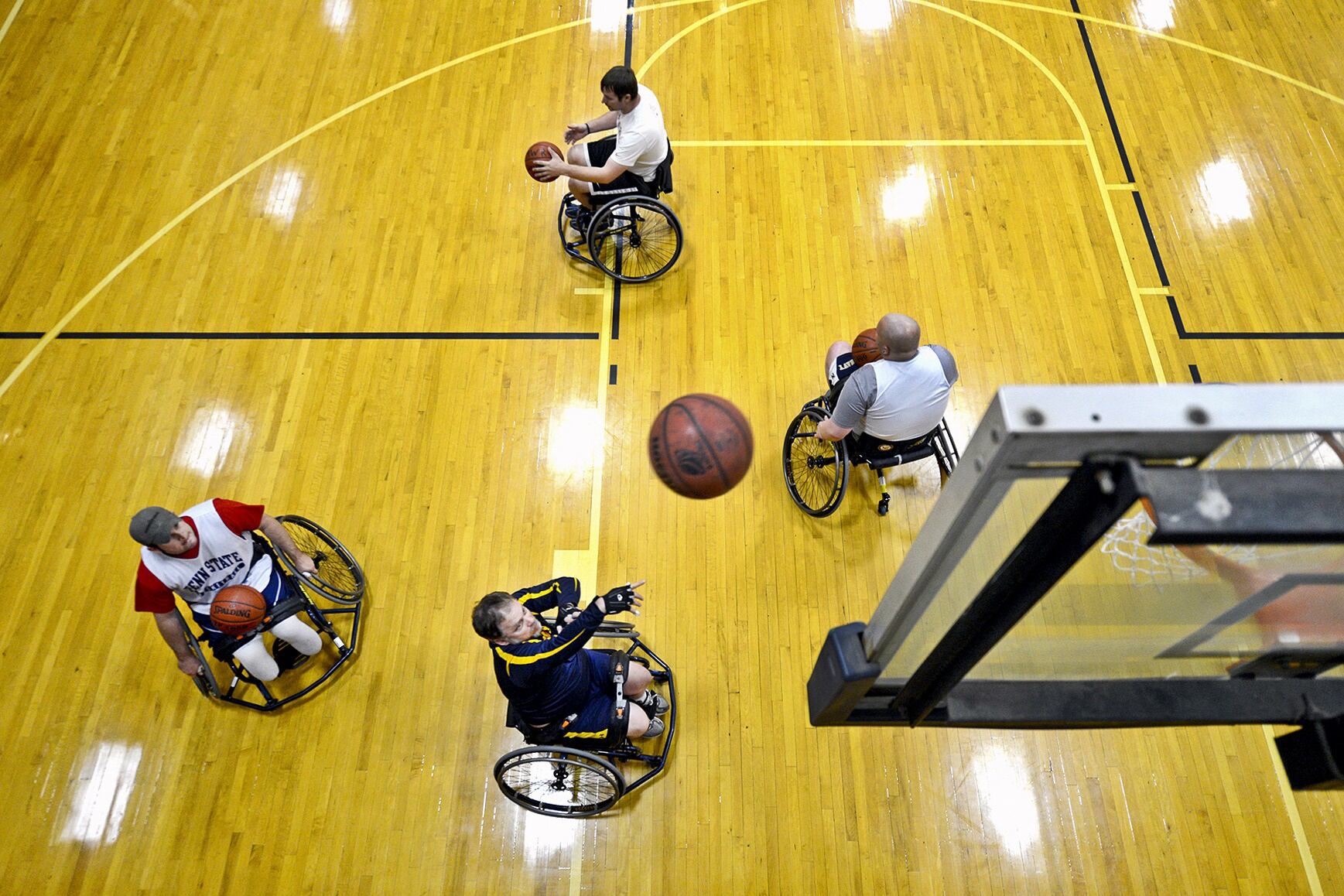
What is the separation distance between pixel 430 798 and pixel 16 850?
1934 millimetres

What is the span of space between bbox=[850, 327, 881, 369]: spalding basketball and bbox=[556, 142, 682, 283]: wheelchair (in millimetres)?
1577

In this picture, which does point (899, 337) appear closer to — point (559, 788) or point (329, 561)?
point (559, 788)

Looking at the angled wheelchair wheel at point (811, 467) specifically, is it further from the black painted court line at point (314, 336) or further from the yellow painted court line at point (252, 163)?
the yellow painted court line at point (252, 163)

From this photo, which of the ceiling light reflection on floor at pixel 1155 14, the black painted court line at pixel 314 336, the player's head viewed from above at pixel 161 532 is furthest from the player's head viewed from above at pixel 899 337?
the ceiling light reflection on floor at pixel 1155 14

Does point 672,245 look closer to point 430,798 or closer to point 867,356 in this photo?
point 867,356

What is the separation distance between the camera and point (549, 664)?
3.33 metres

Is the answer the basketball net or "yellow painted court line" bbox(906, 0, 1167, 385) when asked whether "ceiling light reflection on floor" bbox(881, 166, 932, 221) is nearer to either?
"yellow painted court line" bbox(906, 0, 1167, 385)

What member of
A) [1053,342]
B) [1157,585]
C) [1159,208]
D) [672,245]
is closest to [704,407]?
[1157,585]

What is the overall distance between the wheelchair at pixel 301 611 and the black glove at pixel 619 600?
164 centimetres

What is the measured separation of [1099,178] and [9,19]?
882cm

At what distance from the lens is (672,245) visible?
18.9 ft

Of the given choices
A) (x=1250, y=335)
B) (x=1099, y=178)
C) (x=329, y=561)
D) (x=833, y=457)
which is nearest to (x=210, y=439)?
(x=329, y=561)

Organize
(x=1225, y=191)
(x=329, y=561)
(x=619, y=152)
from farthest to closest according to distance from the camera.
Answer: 1. (x=1225, y=191)
2. (x=619, y=152)
3. (x=329, y=561)

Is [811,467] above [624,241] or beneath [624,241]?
beneath
